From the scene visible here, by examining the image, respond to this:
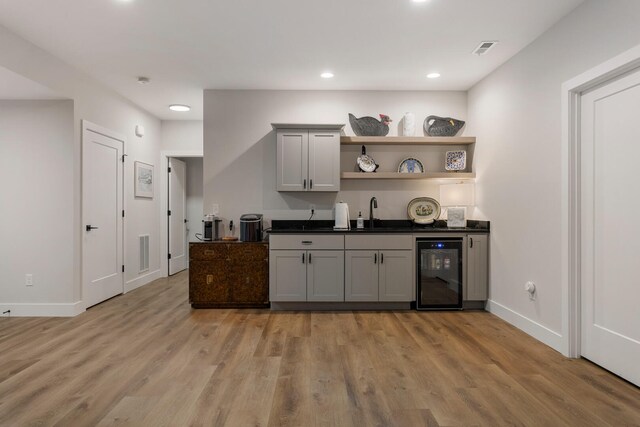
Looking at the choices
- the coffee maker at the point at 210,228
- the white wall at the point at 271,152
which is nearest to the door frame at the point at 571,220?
the white wall at the point at 271,152

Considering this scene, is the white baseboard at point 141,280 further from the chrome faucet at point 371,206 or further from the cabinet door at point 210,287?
the chrome faucet at point 371,206

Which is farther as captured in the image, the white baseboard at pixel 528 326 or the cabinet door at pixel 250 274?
the cabinet door at pixel 250 274

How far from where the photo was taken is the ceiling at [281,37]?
2.77 metres

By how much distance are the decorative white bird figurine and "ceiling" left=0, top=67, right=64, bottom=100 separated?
320cm

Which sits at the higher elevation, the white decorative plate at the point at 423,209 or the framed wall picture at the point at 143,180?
the framed wall picture at the point at 143,180

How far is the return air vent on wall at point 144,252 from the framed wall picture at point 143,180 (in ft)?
2.06

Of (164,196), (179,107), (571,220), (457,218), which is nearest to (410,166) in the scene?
(457,218)

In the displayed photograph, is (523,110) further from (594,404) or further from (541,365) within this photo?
(594,404)

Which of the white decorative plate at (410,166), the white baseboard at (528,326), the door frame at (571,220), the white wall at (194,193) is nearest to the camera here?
the door frame at (571,220)

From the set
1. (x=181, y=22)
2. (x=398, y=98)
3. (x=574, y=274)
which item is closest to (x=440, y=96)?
(x=398, y=98)

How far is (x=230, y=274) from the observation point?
4180mm

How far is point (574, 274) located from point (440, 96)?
274 centimetres

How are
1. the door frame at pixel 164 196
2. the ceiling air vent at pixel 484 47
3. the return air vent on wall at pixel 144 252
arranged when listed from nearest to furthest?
the ceiling air vent at pixel 484 47, the return air vent on wall at pixel 144 252, the door frame at pixel 164 196

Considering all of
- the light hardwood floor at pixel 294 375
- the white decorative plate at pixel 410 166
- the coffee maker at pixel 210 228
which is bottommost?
the light hardwood floor at pixel 294 375
